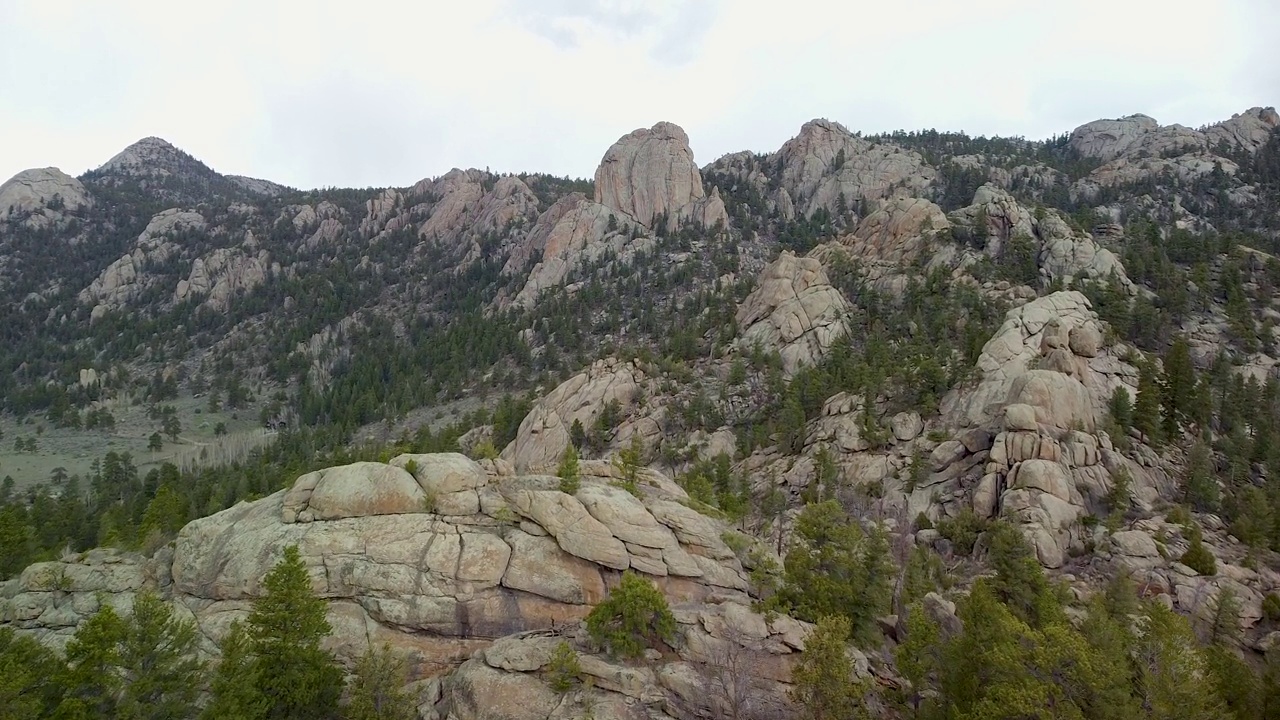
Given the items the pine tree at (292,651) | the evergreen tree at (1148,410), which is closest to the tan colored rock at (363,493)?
the pine tree at (292,651)

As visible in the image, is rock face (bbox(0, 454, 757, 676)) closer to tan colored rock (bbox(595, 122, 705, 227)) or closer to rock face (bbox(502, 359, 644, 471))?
rock face (bbox(502, 359, 644, 471))

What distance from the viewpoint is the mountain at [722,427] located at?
29656mm

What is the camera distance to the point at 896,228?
339ft

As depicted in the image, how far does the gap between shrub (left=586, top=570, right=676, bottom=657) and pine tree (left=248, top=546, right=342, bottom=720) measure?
11.4 metres

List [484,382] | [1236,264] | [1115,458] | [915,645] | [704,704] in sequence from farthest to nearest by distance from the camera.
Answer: [484,382] < [1236,264] < [1115,458] < [915,645] < [704,704]

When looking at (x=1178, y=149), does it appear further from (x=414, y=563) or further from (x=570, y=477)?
(x=414, y=563)

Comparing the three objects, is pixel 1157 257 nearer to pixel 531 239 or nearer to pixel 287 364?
pixel 531 239

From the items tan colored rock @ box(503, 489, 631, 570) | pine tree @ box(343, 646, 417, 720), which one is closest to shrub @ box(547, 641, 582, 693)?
pine tree @ box(343, 646, 417, 720)

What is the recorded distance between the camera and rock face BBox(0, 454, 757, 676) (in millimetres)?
29375

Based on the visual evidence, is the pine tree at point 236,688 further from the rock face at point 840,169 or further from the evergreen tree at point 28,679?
the rock face at point 840,169

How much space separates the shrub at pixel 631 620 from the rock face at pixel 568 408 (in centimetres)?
4752

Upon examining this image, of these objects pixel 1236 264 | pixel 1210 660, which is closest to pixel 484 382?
pixel 1210 660

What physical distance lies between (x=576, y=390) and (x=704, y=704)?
6233 centimetres

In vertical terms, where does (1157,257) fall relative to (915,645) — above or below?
above
